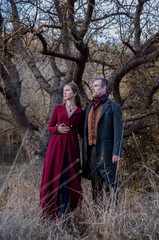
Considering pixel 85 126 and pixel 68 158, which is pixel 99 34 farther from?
pixel 68 158

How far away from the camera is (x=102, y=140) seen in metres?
3.09

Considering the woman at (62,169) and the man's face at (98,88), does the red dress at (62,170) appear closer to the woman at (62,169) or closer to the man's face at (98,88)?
the woman at (62,169)

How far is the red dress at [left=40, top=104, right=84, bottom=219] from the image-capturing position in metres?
3.19

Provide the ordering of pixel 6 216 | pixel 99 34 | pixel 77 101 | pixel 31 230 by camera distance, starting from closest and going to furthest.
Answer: pixel 31 230
pixel 6 216
pixel 77 101
pixel 99 34

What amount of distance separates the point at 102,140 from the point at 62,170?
61 centimetres

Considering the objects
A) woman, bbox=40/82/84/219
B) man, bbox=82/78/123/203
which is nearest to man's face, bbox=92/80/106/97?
man, bbox=82/78/123/203

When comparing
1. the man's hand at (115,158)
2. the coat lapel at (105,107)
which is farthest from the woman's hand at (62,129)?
the man's hand at (115,158)

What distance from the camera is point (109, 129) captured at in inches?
122

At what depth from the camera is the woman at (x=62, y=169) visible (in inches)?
125

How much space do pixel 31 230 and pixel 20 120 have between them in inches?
133

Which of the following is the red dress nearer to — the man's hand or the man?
the man

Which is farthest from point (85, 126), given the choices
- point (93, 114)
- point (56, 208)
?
point (56, 208)

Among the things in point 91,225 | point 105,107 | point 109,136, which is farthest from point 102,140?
point 91,225

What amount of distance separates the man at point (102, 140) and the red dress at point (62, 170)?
0.47 feet
